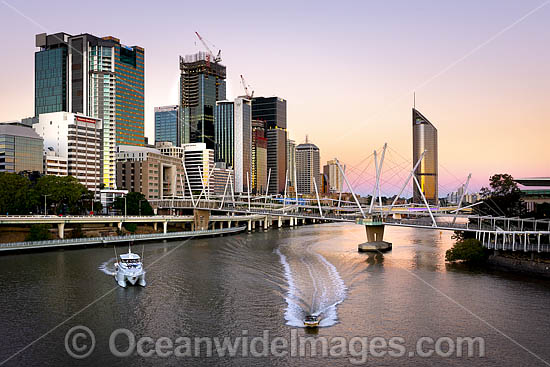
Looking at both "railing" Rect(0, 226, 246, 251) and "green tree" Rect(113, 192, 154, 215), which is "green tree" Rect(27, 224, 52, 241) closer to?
"railing" Rect(0, 226, 246, 251)

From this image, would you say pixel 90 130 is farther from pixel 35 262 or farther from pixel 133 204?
pixel 35 262

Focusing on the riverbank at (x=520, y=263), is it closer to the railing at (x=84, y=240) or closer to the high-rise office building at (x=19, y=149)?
the railing at (x=84, y=240)

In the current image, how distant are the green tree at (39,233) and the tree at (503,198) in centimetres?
7305

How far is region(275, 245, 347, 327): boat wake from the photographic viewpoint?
3972cm

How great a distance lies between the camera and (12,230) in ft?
291

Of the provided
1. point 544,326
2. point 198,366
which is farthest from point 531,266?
point 198,366

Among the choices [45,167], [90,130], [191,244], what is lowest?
[191,244]

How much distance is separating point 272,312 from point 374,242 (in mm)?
47030

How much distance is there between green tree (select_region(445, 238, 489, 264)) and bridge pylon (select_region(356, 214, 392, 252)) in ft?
58.0

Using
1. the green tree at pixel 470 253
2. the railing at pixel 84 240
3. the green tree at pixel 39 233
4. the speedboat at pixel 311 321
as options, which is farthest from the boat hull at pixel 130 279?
the green tree at pixel 470 253

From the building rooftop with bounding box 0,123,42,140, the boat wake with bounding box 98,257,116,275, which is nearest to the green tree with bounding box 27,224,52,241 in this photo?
the boat wake with bounding box 98,257,116,275

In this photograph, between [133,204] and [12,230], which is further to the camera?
[133,204]

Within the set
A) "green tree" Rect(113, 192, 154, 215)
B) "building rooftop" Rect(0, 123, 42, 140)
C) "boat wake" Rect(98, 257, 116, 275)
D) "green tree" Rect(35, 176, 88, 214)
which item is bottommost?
"boat wake" Rect(98, 257, 116, 275)

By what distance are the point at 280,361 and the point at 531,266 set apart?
127 ft
